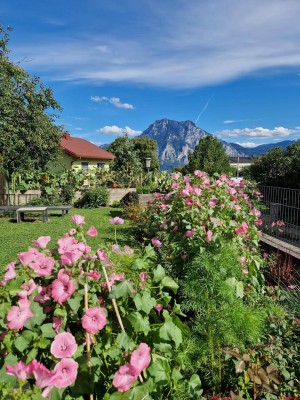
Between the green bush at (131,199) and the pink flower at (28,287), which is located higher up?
the pink flower at (28,287)

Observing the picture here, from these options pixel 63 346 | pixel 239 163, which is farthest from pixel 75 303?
pixel 239 163

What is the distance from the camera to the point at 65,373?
1.15m

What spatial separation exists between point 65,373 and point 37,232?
860 centimetres

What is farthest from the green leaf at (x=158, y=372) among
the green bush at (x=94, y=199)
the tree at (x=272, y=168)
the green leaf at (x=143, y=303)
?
the tree at (x=272, y=168)

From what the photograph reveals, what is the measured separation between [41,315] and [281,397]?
1489mm

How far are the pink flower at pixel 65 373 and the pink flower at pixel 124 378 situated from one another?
16cm

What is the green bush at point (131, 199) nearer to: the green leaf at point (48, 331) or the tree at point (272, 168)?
the tree at point (272, 168)

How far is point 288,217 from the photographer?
5.78 metres

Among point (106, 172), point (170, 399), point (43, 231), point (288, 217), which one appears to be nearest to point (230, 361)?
point (170, 399)

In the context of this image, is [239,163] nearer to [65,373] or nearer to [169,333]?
[169,333]

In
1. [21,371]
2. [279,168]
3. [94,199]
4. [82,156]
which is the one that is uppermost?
[82,156]

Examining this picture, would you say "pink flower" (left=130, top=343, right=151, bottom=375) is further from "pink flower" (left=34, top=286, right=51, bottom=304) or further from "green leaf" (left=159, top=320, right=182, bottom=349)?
"pink flower" (left=34, top=286, right=51, bottom=304)

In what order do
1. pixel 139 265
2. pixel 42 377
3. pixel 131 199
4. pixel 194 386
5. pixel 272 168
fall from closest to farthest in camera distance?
pixel 42 377 → pixel 139 265 → pixel 194 386 → pixel 131 199 → pixel 272 168

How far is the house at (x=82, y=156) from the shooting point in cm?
3117
